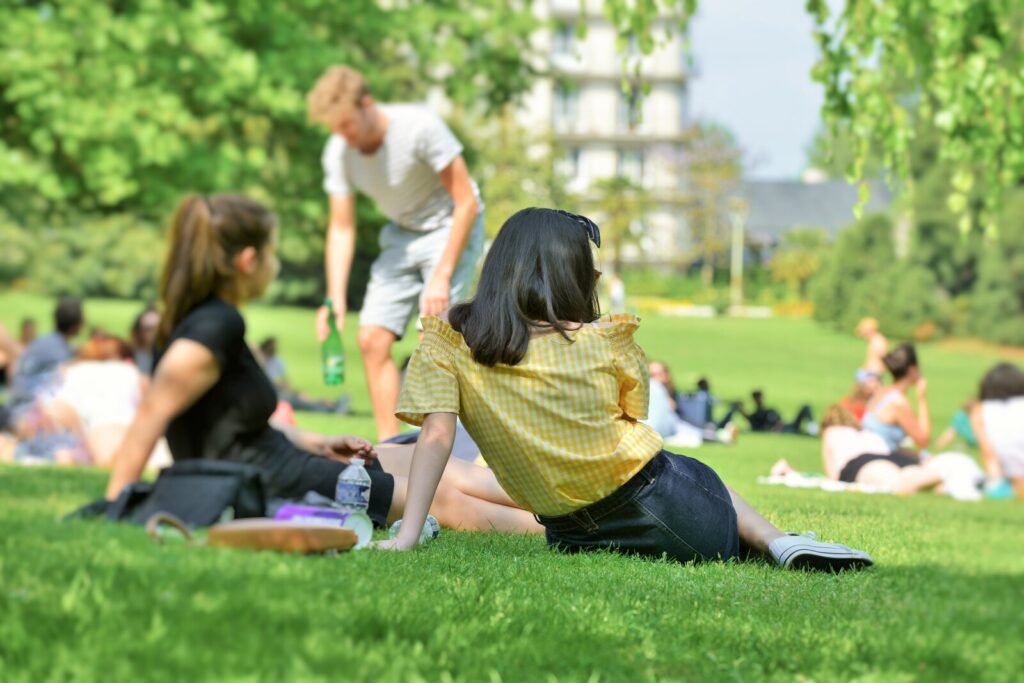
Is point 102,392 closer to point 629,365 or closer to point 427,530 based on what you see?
point 427,530

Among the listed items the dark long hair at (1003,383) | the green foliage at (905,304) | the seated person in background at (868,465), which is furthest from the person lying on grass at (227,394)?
the green foliage at (905,304)

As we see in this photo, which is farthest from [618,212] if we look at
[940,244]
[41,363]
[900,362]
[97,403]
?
[97,403]

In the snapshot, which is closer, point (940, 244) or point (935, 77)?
point (935, 77)

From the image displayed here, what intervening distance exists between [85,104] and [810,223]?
6245cm

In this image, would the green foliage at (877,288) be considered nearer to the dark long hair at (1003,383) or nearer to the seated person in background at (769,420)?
the seated person in background at (769,420)

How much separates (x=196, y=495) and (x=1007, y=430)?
6.64 meters

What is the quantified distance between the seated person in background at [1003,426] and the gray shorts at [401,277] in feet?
12.0

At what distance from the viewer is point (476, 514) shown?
4.28 m

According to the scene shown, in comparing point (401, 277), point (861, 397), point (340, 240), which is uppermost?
point (340, 240)

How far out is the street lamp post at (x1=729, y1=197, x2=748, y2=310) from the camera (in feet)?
172

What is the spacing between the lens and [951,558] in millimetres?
3191

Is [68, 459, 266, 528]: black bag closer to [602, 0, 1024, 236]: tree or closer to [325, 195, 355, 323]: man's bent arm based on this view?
[325, 195, 355, 323]: man's bent arm

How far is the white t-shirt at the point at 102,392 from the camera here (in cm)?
910

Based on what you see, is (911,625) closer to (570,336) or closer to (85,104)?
(570,336)
